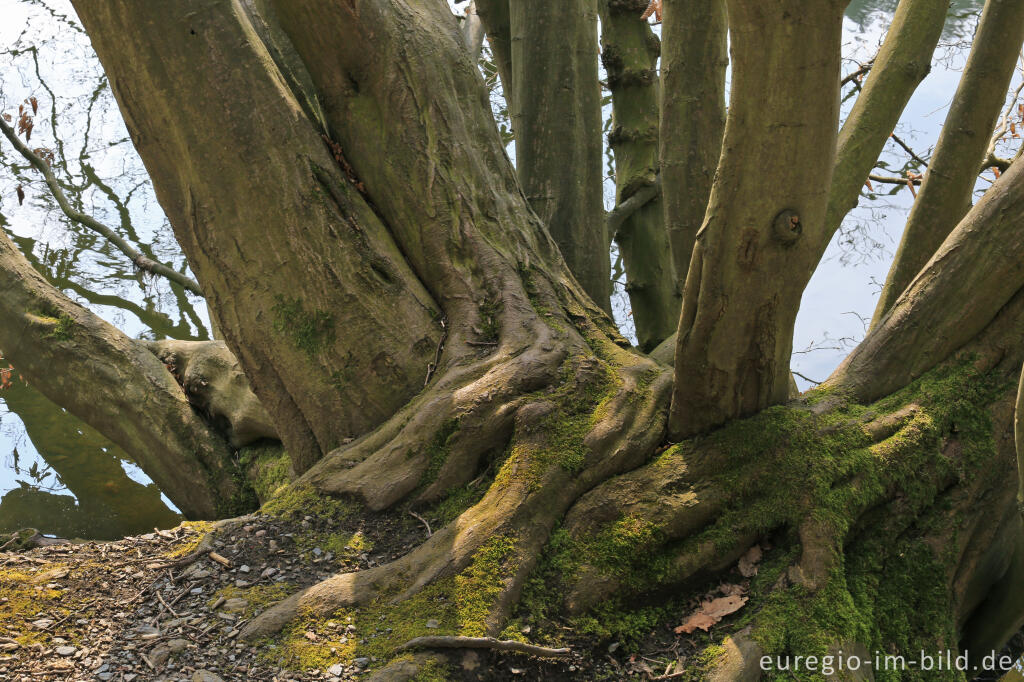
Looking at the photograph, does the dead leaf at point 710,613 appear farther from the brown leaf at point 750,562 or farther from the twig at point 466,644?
the twig at point 466,644

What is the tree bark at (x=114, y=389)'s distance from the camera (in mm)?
4074

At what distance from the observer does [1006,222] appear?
2604mm

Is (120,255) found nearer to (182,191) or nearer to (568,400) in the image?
(182,191)

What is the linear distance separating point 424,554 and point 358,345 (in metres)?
0.98

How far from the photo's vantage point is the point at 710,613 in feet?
8.02

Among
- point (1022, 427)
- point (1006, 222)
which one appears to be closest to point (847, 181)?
point (1006, 222)

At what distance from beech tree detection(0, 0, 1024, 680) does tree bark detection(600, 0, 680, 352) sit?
1.03 m

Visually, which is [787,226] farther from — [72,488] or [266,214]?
[72,488]

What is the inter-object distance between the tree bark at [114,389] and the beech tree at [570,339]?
0.05 feet

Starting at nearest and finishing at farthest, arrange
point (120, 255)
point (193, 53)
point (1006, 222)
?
point (1006, 222) → point (193, 53) → point (120, 255)

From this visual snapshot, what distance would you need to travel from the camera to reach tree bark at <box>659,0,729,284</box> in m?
3.80

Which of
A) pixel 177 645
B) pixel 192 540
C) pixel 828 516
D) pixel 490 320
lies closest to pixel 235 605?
pixel 177 645

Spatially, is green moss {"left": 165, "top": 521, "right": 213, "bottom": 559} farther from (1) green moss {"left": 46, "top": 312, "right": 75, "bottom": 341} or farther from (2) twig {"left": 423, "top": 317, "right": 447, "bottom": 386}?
(1) green moss {"left": 46, "top": 312, "right": 75, "bottom": 341}

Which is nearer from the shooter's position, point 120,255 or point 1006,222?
point 1006,222
